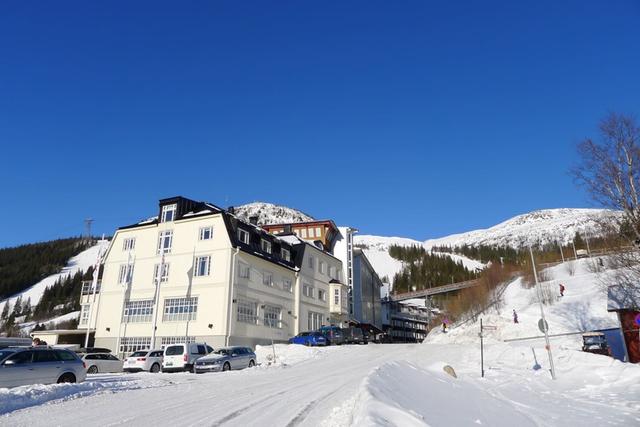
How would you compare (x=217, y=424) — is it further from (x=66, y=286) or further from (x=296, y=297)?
(x=66, y=286)

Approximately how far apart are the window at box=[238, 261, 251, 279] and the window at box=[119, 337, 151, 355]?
986 centimetres

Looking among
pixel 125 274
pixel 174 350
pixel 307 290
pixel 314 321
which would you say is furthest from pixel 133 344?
pixel 314 321

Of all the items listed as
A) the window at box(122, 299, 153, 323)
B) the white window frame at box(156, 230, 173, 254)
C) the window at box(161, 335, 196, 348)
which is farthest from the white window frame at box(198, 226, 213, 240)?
the window at box(161, 335, 196, 348)

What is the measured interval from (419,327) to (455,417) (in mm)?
116050

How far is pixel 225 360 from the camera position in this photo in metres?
24.6

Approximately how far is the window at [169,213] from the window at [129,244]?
382cm

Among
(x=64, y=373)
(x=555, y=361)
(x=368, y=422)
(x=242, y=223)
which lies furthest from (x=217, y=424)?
(x=242, y=223)

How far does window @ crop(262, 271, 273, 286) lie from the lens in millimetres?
42019

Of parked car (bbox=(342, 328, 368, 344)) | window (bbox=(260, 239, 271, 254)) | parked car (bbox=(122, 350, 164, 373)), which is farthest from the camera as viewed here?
parked car (bbox=(342, 328, 368, 344))

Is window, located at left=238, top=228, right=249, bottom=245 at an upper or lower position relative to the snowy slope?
lower

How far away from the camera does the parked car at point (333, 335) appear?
41494 millimetres

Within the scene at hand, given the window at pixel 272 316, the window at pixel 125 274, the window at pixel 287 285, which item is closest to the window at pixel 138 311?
the window at pixel 125 274

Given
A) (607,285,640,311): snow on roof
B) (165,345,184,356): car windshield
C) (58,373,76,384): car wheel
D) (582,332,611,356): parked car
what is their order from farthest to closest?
(582,332,611,356): parked car → (607,285,640,311): snow on roof → (165,345,184,356): car windshield → (58,373,76,384): car wheel

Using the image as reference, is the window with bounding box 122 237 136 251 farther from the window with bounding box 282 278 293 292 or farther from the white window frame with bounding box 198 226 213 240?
the window with bounding box 282 278 293 292
